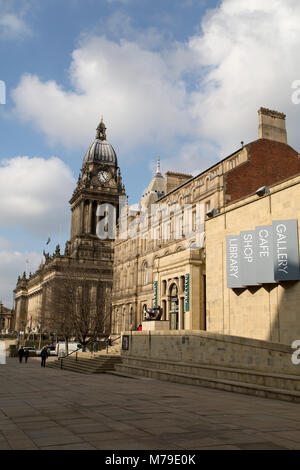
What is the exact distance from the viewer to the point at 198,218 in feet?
147

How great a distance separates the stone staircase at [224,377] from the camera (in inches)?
678

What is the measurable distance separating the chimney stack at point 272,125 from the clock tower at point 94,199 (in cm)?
7540

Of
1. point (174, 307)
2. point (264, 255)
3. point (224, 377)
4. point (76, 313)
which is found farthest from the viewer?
point (76, 313)

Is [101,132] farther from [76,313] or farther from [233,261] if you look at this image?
[233,261]

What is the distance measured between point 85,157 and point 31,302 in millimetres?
57789

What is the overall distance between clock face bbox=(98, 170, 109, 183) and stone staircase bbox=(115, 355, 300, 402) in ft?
313

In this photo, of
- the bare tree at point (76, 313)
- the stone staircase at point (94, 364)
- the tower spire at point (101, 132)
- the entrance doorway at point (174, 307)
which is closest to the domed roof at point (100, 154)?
the tower spire at point (101, 132)

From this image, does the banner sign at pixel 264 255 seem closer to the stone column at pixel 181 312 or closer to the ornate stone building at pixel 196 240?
the ornate stone building at pixel 196 240

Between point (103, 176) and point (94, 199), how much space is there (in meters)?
7.90

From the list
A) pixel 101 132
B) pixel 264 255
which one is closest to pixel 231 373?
pixel 264 255

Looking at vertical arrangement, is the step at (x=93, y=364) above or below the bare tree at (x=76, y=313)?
below

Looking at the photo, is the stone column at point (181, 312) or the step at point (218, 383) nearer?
the step at point (218, 383)

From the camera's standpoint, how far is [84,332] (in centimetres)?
5444
